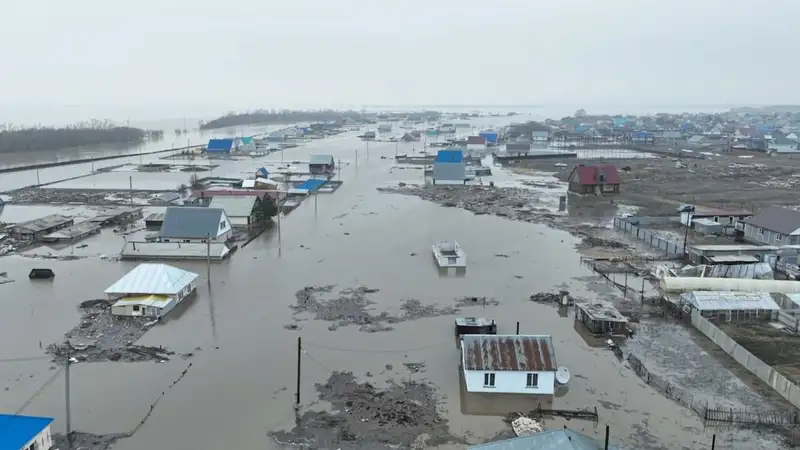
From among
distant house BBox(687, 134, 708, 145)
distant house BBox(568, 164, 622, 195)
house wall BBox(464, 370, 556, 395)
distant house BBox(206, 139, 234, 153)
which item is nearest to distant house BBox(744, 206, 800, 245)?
→ distant house BBox(568, 164, 622, 195)

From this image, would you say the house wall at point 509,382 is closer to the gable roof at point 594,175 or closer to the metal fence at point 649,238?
the metal fence at point 649,238

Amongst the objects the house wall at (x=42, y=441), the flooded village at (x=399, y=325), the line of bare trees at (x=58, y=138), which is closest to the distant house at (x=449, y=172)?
the flooded village at (x=399, y=325)

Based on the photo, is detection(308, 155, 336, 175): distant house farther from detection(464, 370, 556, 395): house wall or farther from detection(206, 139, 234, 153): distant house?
detection(464, 370, 556, 395): house wall

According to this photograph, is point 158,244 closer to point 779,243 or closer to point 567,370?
point 567,370

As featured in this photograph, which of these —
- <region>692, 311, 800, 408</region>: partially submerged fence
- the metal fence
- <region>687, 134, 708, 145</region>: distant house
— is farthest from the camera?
<region>687, 134, 708, 145</region>: distant house

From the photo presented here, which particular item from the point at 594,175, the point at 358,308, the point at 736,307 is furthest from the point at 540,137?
the point at 358,308

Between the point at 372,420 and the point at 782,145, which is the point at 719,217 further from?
the point at 782,145

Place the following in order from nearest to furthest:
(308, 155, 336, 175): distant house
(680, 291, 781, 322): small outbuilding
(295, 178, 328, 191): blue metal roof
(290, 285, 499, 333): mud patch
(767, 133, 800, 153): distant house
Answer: (680, 291, 781, 322): small outbuilding, (290, 285, 499, 333): mud patch, (295, 178, 328, 191): blue metal roof, (308, 155, 336, 175): distant house, (767, 133, 800, 153): distant house
